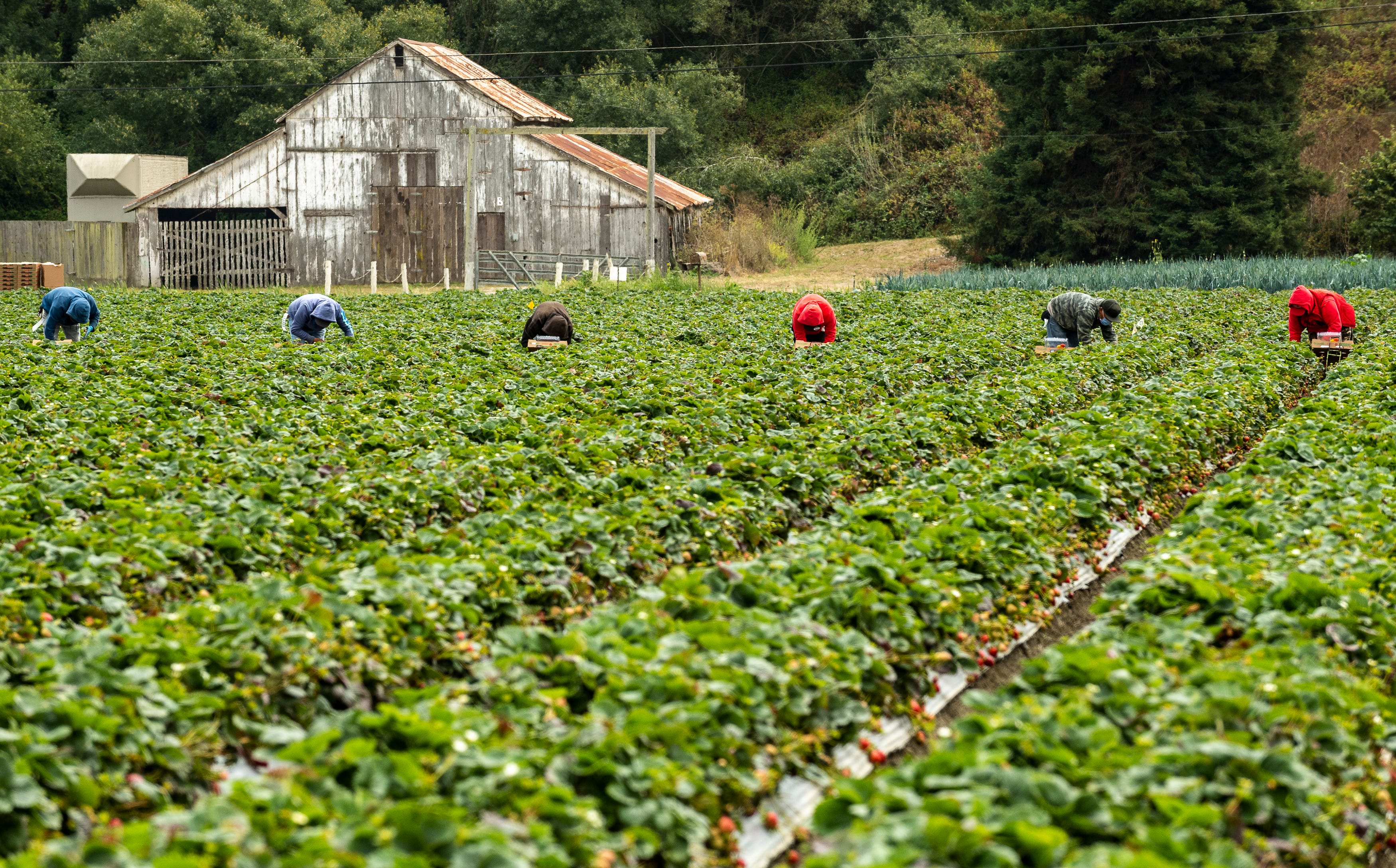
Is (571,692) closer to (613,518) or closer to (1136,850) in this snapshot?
(1136,850)

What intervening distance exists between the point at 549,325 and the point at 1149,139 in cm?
3053

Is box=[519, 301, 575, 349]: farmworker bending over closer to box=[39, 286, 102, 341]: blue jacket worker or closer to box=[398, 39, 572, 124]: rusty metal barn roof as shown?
box=[39, 286, 102, 341]: blue jacket worker

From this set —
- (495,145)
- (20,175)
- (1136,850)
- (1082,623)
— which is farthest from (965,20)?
(1136,850)

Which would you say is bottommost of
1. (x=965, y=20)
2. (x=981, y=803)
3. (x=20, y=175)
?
(x=981, y=803)

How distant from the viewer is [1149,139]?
40969 millimetres

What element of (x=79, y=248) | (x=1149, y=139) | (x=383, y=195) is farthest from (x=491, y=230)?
(x=1149, y=139)

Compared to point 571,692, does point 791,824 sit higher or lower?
lower

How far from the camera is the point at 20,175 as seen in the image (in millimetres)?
48812

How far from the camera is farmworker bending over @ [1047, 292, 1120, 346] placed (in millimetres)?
16281

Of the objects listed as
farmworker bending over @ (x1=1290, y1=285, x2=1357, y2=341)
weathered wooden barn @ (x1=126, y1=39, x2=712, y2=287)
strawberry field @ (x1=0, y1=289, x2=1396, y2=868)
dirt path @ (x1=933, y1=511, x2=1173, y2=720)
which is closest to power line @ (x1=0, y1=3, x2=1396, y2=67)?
weathered wooden barn @ (x1=126, y1=39, x2=712, y2=287)

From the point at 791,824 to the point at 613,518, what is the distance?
2889mm

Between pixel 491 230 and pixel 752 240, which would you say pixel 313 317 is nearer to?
pixel 491 230

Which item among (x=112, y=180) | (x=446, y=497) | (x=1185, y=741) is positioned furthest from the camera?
(x=112, y=180)

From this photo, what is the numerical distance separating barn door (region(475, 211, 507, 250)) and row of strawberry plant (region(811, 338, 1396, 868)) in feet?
110
